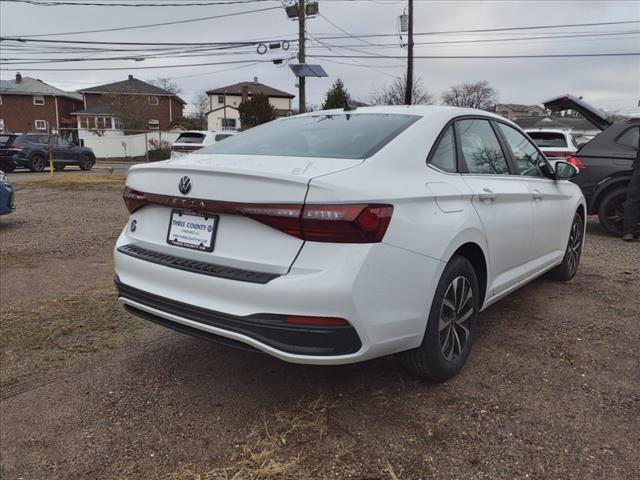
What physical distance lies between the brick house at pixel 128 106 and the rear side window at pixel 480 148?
49.8 m

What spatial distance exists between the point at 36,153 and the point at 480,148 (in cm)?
2383

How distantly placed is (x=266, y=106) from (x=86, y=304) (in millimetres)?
42057

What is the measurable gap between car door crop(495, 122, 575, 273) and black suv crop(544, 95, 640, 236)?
11.7 ft

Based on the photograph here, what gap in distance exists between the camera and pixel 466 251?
3.07 metres

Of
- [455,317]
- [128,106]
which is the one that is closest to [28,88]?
[128,106]

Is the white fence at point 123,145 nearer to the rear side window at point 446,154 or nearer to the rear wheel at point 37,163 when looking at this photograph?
the rear wheel at point 37,163

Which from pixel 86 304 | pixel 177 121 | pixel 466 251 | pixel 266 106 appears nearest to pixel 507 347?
pixel 466 251

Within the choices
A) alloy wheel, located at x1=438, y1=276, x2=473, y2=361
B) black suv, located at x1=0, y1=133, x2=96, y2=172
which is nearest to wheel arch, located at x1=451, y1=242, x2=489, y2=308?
alloy wheel, located at x1=438, y1=276, x2=473, y2=361

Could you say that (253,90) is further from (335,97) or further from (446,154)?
(446,154)

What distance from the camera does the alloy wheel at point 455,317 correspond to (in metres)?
2.92

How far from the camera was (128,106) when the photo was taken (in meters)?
49.1

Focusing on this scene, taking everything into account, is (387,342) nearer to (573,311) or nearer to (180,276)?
(180,276)

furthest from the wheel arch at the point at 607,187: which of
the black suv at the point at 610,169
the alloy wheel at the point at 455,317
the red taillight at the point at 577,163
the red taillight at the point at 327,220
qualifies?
the red taillight at the point at 327,220

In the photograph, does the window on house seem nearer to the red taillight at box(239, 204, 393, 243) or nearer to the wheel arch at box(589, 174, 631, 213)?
the wheel arch at box(589, 174, 631, 213)
